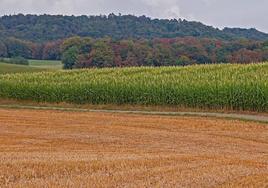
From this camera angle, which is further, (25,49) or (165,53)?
(25,49)

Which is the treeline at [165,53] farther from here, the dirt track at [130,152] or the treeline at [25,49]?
the dirt track at [130,152]

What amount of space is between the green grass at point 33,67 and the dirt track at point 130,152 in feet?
164

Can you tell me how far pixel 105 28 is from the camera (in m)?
111

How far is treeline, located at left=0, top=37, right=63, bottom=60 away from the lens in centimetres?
9706

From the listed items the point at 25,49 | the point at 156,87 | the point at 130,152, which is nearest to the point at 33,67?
the point at 25,49

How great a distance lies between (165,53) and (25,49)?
37.0m

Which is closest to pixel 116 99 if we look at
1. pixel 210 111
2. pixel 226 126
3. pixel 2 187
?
pixel 210 111

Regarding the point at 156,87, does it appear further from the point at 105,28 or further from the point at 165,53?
the point at 105,28

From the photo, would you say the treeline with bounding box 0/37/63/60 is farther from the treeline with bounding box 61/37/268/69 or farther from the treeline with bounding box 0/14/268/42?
the treeline with bounding box 61/37/268/69

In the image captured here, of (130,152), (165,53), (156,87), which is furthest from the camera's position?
(165,53)

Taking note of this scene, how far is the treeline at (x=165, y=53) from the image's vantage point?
6925 centimetres

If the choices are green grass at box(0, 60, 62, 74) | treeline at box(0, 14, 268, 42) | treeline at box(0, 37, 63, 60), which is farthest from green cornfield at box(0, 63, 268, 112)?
treeline at box(0, 14, 268, 42)

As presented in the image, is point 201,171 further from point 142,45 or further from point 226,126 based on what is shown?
point 142,45

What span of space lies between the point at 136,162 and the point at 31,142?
7.84m
